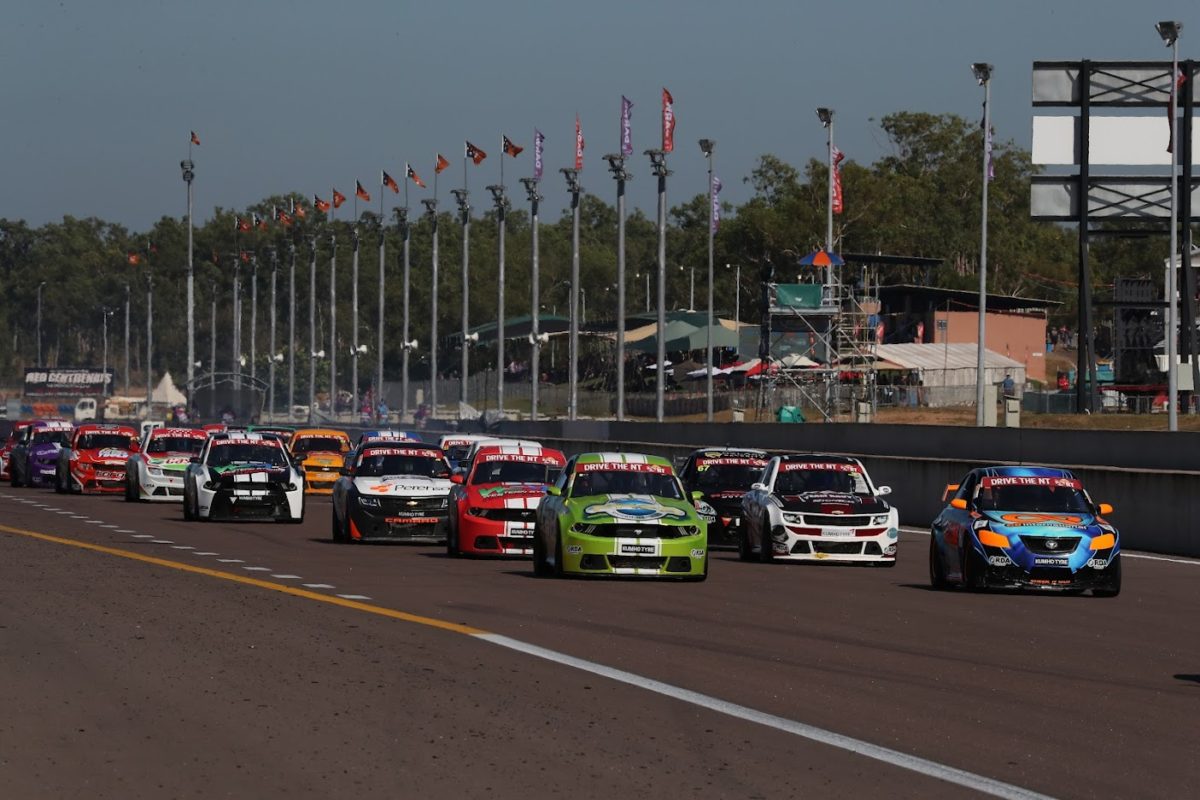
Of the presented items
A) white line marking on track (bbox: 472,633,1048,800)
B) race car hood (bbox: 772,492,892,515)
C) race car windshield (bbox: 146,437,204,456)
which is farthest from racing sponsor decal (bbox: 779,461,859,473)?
race car windshield (bbox: 146,437,204,456)

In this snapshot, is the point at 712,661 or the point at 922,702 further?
the point at 712,661

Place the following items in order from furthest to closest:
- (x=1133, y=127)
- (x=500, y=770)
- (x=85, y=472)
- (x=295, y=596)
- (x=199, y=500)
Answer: (x=1133, y=127)
(x=85, y=472)
(x=199, y=500)
(x=295, y=596)
(x=500, y=770)

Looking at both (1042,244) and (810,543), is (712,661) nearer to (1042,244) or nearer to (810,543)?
(810,543)

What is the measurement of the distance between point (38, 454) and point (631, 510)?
3253 centimetres

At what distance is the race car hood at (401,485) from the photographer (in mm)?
30031

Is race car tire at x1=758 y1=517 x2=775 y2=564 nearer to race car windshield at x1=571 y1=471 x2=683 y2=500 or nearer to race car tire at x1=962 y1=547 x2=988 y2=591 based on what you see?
race car windshield at x1=571 y1=471 x2=683 y2=500

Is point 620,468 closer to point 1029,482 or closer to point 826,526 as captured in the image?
point 826,526

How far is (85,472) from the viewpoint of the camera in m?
47.6

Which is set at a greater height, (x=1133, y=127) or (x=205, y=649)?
(x=1133, y=127)

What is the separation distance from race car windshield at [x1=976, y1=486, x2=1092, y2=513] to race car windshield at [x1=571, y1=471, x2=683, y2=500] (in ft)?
11.0

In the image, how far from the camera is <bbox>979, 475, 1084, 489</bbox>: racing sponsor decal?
22578 mm

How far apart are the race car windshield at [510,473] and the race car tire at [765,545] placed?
3081mm

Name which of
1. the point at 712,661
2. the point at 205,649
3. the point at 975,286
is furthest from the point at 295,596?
the point at 975,286

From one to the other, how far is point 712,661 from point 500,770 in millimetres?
4951
